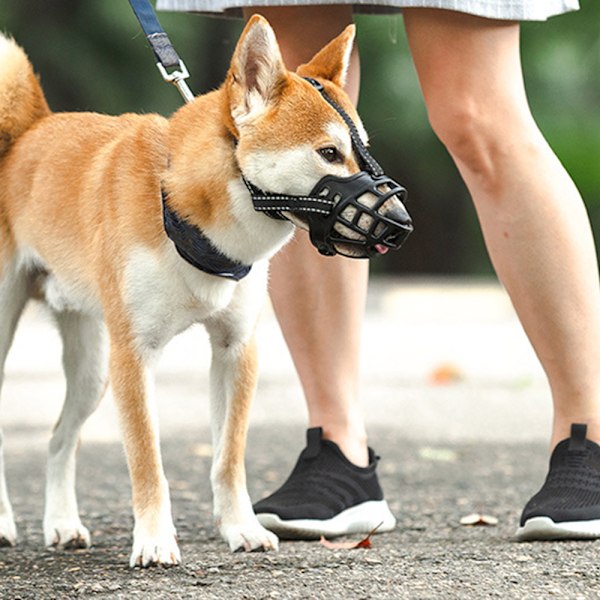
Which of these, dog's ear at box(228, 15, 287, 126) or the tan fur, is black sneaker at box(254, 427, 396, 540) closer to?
the tan fur

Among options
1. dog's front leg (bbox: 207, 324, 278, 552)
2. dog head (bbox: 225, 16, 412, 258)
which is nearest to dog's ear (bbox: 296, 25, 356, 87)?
dog head (bbox: 225, 16, 412, 258)

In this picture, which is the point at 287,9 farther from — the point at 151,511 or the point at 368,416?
the point at 368,416

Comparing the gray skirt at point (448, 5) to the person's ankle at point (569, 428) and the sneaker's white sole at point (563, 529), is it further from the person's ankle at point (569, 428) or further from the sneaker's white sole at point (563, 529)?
the sneaker's white sole at point (563, 529)

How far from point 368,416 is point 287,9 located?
320cm

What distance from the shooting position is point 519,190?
11.6ft

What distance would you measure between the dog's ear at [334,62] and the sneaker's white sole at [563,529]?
1.23m

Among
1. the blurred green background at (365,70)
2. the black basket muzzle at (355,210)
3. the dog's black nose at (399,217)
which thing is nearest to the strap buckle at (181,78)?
the black basket muzzle at (355,210)

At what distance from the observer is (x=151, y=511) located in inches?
130

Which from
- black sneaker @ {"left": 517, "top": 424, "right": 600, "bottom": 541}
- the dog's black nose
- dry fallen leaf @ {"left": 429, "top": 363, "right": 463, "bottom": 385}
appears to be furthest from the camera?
dry fallen leaf @ {"left": 429, "top": 363, "right": 463, "bottom": 385}

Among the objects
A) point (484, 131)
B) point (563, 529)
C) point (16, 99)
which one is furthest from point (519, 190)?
point (16, 99)

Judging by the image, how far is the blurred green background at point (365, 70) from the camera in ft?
52.1

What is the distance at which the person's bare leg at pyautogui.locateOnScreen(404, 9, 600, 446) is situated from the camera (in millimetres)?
3500

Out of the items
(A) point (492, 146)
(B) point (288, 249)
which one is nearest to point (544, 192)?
(A) point (492, 146)

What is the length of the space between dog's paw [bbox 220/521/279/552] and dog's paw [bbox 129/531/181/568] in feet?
0.94
